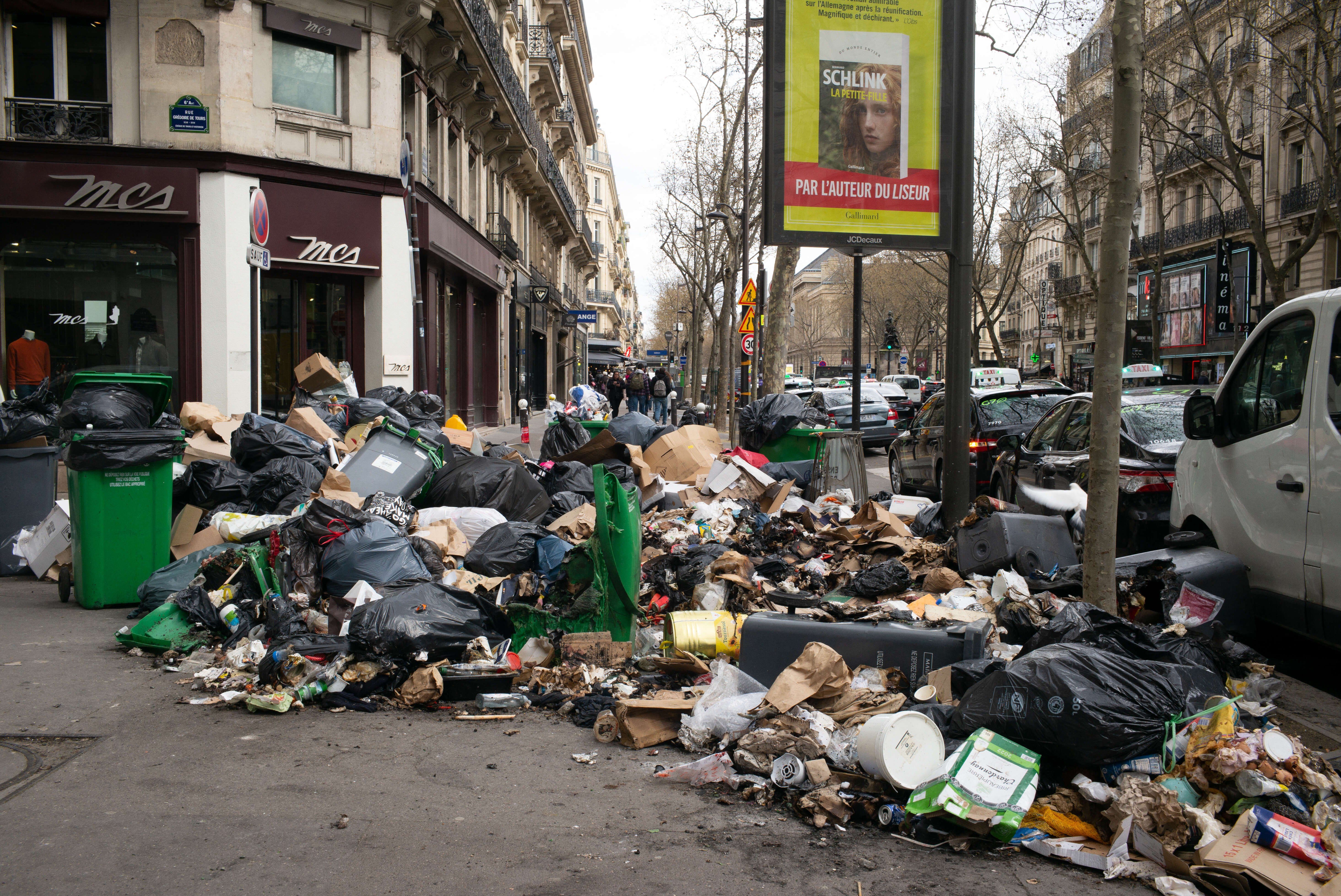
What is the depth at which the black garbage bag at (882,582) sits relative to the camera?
20.5 ft

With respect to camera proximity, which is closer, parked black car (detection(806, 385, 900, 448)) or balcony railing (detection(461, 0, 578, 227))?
balcony railing (detection(461, 0, 578, 227))

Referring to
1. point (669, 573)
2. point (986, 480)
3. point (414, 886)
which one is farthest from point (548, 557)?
point (986, 480)

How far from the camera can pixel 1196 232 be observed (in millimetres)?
42344

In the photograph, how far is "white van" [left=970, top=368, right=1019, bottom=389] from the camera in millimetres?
32156

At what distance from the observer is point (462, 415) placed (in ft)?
73.9

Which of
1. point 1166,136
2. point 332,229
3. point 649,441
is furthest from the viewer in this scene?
point 1166,136

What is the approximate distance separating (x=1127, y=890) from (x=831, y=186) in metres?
6.58

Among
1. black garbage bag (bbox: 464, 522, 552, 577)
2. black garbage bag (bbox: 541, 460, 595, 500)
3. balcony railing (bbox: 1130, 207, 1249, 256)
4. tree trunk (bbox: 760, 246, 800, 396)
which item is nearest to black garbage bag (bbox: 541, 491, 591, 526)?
black garbage bag (bbox: 541, 460, 595, 500)

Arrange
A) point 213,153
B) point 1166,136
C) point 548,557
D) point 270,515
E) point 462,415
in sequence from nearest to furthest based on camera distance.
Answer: point 548,557 < point 270,515 < point 213,153 < point 462,415 < point 1166,136

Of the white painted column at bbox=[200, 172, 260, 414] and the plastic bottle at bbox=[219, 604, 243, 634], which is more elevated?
the white painted column at bbox=[200, 172, 260, 414]

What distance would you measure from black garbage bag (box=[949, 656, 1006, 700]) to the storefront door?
13.6m

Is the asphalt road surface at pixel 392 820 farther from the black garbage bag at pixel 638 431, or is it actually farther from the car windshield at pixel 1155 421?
the black garbage bag at pixel 638 431

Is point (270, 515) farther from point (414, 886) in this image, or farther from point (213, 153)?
point (213, 153)

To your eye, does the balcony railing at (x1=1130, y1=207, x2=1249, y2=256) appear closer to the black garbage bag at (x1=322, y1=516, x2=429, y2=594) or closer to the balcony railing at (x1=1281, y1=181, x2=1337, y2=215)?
the balcony railing at (x1=1281, y1=181, x2=1337, y2=215)
